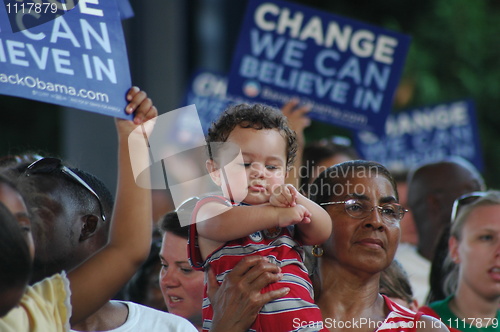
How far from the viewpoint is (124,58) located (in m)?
3.05

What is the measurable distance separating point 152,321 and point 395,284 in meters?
1.37

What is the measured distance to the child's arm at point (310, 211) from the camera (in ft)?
9.09

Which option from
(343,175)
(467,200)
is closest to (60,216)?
(343,175)

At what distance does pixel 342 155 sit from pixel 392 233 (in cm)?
216

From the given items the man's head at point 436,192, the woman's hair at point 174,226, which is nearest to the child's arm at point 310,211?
the woman's hair at point 174,226

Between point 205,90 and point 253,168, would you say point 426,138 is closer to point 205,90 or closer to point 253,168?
point 205,90

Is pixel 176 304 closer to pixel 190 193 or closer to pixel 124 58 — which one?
pixel 190 193

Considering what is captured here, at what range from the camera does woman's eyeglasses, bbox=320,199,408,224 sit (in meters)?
2.98

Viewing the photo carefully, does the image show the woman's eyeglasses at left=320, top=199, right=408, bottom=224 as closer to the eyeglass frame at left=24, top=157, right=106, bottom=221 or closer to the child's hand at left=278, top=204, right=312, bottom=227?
the child's hand at left=278, top=204, right=312, bottom=227

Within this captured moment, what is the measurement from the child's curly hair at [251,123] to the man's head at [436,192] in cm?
250

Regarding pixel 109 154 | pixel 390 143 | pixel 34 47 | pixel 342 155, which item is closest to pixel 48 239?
pixel 34 47

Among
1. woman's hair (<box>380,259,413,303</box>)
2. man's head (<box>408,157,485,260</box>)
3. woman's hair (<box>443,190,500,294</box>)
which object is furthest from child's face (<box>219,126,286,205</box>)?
man's head (<box>408,157,485,260</box>)

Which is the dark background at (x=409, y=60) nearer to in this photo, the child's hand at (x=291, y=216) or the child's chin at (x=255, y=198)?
the child's chin at (x=255, y=198)

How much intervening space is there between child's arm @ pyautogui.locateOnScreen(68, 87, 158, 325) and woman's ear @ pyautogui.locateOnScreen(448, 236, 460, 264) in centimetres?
194
